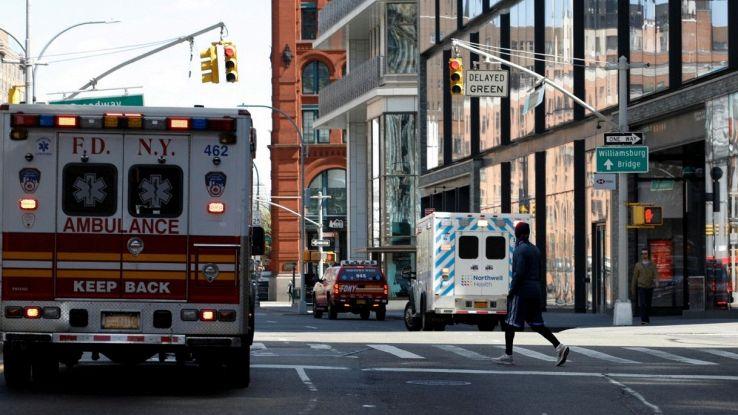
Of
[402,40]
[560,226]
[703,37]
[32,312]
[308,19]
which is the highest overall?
[308,19]

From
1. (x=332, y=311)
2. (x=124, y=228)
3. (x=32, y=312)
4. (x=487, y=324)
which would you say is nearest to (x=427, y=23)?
Result: (x=332, y=311)

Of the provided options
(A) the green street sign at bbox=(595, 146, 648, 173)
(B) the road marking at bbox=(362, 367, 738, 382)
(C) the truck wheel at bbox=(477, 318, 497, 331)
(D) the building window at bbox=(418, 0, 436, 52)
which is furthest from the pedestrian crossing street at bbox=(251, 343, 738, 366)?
(D) the building window at bbox=(418, 0, 436, 52)

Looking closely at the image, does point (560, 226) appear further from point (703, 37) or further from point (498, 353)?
point (498, 353)

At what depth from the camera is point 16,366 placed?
572 inches

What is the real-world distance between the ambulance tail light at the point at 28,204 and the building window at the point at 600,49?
26331 mm

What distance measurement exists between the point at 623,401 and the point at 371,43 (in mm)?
57034

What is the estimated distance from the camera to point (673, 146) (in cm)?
3600

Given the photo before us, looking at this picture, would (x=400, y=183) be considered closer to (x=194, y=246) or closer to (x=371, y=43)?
(x=371, y=43)

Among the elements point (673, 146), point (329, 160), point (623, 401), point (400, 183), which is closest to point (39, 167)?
point (623, 401)

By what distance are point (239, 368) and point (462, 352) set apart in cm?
758

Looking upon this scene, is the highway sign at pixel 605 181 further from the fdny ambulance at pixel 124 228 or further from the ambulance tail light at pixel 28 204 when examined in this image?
the ambulance tail light at pixel 28 204

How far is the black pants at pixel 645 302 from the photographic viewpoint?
1305 inches

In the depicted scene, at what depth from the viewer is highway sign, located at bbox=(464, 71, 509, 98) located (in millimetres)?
35562

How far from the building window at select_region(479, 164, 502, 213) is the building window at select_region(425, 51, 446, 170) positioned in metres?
5.84
